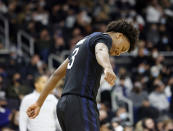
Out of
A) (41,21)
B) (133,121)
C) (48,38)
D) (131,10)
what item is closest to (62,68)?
(133,121)

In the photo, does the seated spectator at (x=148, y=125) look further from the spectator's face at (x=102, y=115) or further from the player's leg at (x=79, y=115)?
the player's leg at (x=79, y=115)

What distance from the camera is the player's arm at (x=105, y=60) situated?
133 inches

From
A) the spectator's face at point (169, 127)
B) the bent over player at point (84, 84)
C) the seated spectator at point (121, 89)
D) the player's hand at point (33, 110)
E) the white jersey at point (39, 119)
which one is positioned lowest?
the spectator's face at point (169, 127)

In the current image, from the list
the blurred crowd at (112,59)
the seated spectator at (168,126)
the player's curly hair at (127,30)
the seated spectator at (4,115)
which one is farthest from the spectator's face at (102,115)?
the player's curly hair at (127,30)

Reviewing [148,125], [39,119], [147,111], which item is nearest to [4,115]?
[148,125]

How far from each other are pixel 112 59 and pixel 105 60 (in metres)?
11.6

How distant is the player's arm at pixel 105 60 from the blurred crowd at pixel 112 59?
6709mm

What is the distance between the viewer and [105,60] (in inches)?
138

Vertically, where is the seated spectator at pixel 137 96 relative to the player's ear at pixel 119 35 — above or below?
below

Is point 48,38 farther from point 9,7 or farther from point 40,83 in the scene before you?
point 40,83

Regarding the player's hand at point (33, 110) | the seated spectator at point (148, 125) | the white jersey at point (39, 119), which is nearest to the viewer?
the player's hand at point (33, 110)

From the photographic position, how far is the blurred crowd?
1176 centimetres

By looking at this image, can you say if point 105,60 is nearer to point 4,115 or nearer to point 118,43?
point 118,43

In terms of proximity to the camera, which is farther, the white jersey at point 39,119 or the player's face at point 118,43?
the white jersey at point 39,119
